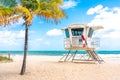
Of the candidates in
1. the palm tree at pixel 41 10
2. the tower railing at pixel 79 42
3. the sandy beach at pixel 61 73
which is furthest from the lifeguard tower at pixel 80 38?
the palm tree at pixel 41 10

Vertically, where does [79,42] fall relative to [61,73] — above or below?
above

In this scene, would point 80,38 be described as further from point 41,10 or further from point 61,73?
point 41,10

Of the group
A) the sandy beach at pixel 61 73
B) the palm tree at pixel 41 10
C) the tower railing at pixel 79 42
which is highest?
the palm tree at pixel 41 10

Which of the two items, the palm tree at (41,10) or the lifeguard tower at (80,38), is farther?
the lifeguard tower at (80,38)

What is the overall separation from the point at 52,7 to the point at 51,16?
1.87 feet

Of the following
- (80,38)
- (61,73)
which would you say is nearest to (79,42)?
(80,38)

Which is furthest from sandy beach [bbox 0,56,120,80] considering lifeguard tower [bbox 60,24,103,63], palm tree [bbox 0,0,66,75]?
lifeguard tower [bbox 60,24,103,63]

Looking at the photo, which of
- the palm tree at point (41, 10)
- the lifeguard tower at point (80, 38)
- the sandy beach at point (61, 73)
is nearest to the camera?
the sandy beach at point (61, 73)

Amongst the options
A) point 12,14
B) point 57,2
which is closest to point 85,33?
point 57,2

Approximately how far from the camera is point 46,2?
55.4ft

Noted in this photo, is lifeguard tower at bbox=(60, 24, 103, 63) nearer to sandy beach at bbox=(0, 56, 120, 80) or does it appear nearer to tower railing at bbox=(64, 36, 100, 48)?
tower railing at bbox=(64, 36, 100, 48)

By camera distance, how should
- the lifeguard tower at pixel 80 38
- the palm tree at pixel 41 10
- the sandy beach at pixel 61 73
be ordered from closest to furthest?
1. the sandy beach at pixel 61 73
2. the palm tree at pixel 41 10
3. the lifeguard tower at pixel 80 38

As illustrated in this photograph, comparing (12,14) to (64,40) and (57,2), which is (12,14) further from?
(64,40)

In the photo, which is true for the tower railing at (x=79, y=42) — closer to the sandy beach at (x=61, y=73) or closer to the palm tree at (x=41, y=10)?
the sandy beach at (x=61, y=73)
